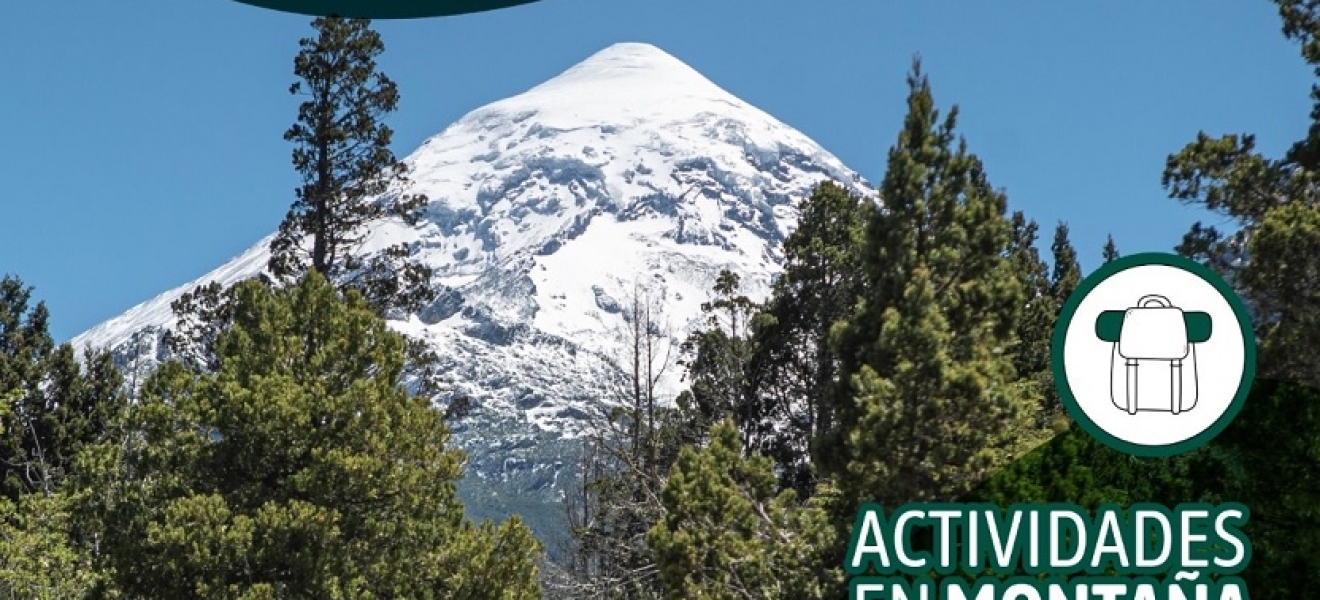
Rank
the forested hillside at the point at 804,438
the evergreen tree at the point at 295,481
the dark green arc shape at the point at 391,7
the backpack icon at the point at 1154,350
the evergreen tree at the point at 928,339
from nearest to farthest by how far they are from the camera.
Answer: the dark green arc shape at the point at 391,7, the backpack icon at the point at 1154,350, the forested hillside at the point at 804,438, the evergreen tree at the point at 928,339, the evergreen tree at the point at 295,481

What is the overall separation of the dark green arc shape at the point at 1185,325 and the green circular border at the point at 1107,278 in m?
0.20

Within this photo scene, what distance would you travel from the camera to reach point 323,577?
2008 cm

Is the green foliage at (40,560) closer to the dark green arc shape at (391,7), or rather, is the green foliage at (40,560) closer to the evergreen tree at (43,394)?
the evergreen tree at (43,394)

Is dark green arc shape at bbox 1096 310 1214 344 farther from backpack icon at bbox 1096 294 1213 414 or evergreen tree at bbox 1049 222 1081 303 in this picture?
evergreen tree at bbox 1049 222 1081 303

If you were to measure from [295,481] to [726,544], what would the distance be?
239 inches

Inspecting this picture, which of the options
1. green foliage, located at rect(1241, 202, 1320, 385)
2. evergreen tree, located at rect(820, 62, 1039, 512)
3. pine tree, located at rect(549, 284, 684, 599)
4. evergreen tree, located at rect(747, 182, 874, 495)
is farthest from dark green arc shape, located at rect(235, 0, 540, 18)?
evergreen tree, located at rect(747, 182, 874, 495)

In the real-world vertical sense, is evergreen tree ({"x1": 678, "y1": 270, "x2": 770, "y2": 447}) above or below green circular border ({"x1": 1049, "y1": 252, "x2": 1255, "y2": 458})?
above

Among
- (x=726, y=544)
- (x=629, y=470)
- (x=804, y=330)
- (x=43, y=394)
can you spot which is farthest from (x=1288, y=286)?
(x=43, y=394)

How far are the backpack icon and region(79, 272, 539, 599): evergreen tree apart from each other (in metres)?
11.9

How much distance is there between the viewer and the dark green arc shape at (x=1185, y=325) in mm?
10430

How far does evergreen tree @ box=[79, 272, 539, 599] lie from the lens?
19984mm

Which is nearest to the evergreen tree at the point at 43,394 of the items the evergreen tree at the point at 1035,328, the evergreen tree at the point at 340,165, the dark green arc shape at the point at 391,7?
the evergreen tree at the point at 340,165

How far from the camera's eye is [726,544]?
17.3 meters

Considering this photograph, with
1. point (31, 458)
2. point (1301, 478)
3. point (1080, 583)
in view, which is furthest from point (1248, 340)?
point (31, 458)
